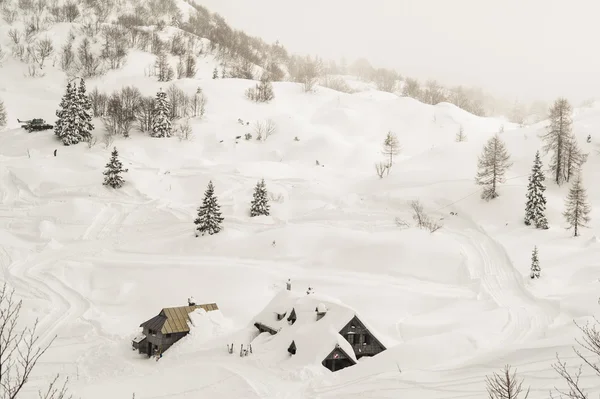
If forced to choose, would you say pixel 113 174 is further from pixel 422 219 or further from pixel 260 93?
pixel 260 93

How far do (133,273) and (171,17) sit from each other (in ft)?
386

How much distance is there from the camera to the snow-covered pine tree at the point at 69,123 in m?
59.8

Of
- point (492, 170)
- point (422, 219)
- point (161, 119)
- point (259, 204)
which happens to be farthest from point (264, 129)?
point (492, 170)

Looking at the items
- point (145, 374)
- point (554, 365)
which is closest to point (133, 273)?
point (145, 374)

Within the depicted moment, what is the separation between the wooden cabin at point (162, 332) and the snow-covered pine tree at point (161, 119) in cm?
4205

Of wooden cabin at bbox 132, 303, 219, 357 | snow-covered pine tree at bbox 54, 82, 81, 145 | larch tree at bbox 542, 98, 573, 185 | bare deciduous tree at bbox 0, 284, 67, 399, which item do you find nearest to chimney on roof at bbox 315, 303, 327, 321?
wooden cabin at bbox 132, 303, 219, 357

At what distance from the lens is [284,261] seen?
38.2 meters

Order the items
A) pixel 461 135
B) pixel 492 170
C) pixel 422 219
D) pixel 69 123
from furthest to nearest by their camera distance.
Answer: pixel 461 135
pixel 69 123
pixel 492 170
pixel 422 219

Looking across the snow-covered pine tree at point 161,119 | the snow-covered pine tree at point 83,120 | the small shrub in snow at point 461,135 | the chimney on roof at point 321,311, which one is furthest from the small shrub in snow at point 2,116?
the small shrub in snow at point 461,135

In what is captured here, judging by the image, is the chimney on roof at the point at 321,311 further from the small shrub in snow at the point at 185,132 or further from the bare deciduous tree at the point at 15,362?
the small shrub in snow at the point at 185,132

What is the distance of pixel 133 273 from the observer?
3578cm

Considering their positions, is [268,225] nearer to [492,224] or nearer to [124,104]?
[492,224]

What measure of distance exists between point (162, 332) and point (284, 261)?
1330 cm

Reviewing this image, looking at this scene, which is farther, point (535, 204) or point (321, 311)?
point (535, 204)
